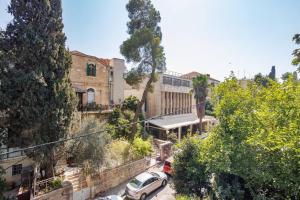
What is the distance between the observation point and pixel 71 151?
16.1 m

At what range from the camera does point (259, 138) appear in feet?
31.1

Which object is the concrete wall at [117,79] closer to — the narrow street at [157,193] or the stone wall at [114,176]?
the stone wall at [114,176]

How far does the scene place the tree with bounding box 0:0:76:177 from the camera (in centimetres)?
1326

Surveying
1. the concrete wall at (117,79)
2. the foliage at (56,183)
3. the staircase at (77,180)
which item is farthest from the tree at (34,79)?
the concrete wall at (117,79)

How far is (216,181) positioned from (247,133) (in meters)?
3.39

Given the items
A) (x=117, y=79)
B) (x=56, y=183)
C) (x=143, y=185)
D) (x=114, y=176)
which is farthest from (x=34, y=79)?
(x=117, y=79)

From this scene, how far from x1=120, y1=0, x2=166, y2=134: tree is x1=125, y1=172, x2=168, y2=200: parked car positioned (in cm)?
812

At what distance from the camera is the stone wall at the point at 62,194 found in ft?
44.0

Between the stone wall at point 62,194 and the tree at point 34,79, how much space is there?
2.04m

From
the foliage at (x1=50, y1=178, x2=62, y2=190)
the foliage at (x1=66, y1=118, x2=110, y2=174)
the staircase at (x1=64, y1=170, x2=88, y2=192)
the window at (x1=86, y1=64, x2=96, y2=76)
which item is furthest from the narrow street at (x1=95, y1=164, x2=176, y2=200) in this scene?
the window at (x1=86, y1=64, x2=96, y2=76)

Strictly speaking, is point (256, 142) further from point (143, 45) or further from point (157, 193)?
point (143, 45)

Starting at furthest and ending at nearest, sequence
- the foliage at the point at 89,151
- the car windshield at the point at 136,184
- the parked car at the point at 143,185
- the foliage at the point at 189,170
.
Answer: the car windshield at the point at 136,184
the foliage at the point at 89,151
the parked car at the point at 143,185
the foliage at the point at 189,170

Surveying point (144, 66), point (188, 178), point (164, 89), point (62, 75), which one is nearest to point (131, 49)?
point (144, 66)

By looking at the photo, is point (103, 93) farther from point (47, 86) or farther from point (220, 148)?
point (220, 148)
